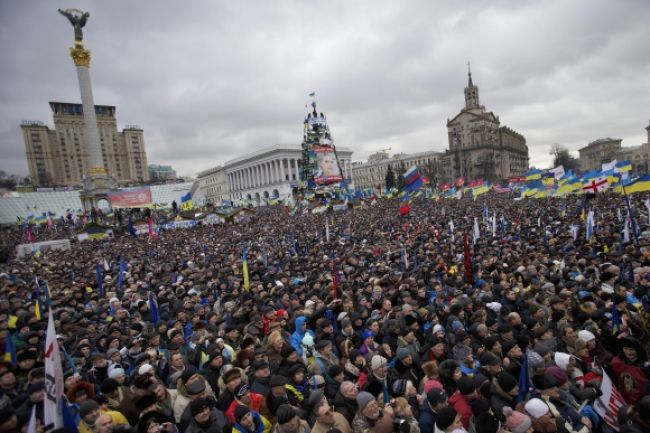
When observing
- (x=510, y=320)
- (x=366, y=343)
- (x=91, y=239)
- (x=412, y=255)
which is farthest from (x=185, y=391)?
(x=91, y=239)

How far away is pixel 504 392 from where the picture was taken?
343 cm

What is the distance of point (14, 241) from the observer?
31484mm

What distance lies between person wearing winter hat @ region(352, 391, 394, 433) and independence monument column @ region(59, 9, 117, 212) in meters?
51.3

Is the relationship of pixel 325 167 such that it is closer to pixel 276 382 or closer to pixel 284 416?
pixel 276 382

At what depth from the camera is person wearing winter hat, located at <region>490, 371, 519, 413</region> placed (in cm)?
338

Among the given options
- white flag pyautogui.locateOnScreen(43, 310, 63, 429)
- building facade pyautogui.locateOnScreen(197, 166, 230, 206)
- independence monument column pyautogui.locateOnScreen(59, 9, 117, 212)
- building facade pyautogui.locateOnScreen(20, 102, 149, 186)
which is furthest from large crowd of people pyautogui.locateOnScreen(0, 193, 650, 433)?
building facade pyautogui.locateOnScreen(197, 166, 230, 206)

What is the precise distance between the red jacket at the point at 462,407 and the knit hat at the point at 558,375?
92 centimetres

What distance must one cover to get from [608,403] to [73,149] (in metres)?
131

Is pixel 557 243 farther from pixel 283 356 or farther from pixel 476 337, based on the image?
pixel 283 356

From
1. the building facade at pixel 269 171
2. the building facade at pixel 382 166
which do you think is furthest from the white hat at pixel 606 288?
the building facade at pixel 382 166

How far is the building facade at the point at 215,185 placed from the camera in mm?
119875

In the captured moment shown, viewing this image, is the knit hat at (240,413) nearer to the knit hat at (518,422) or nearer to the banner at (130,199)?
the knit hat at (518,422)

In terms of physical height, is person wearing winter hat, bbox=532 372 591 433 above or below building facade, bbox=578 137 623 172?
below

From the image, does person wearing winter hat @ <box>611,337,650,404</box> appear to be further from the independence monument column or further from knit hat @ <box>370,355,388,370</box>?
the independence monument column
